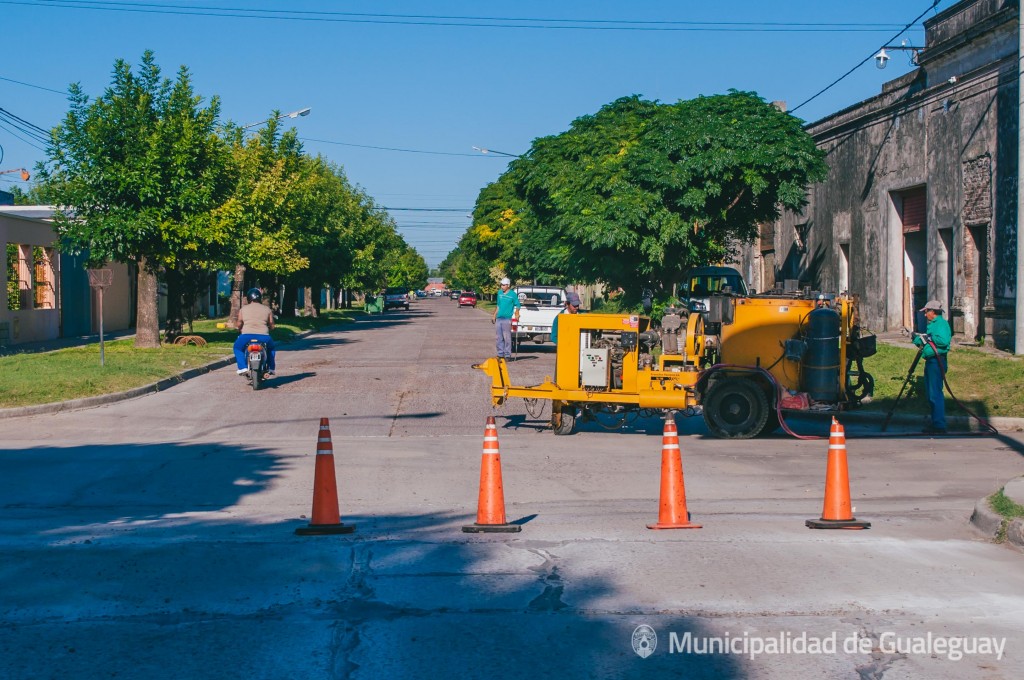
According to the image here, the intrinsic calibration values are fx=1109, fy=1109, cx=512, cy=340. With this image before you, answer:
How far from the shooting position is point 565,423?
15.3m

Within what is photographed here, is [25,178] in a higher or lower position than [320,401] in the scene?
higher

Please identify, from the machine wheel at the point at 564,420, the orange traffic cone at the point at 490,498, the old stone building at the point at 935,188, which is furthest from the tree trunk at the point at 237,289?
the orange traffic cone at the point at 490,498

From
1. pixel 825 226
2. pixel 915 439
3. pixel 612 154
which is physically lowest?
pixel 915 439

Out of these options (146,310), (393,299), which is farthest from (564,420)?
(393,299)

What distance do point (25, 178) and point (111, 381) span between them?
39177 millimetres

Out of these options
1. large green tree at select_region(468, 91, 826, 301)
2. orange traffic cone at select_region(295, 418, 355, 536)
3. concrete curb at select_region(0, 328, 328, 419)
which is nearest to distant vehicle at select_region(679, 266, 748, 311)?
large green tree at select_region(468, 91, 826, 301)

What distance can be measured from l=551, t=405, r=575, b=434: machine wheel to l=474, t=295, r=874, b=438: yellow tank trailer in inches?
0.5

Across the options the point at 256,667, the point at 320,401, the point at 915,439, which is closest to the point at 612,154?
the point at 320,401

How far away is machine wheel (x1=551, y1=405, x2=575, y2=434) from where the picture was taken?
602 inches

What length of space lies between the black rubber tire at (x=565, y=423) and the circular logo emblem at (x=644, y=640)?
8962 millimetres

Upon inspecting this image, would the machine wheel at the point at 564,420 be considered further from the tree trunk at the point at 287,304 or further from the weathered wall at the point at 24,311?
the tree trunk at the point at 287,304

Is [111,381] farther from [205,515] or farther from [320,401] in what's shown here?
[205,515]

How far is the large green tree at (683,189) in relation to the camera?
29.8 meters

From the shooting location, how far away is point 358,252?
58.5 metres
